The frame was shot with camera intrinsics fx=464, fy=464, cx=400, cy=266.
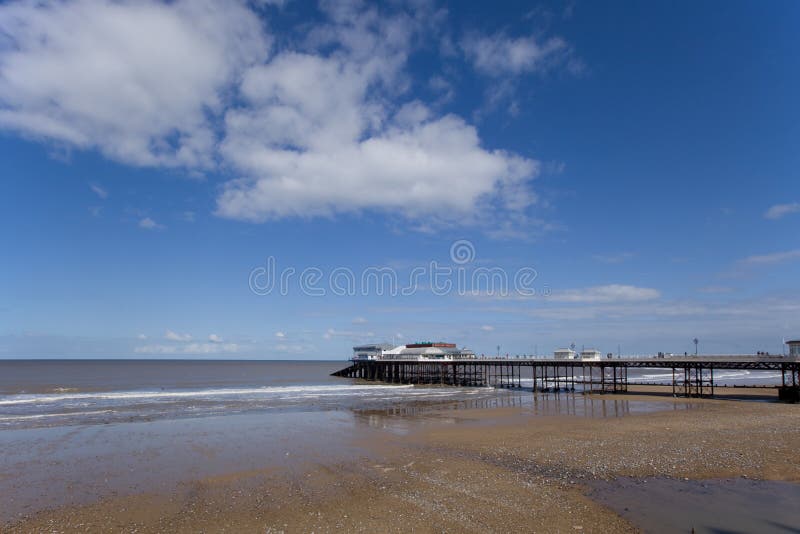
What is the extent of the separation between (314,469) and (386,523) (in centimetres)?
714

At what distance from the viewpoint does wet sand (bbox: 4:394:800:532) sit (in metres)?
13.5

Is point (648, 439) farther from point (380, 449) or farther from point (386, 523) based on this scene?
point (386, 523)

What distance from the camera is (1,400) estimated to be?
160 feet

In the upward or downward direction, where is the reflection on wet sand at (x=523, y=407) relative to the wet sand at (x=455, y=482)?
downward

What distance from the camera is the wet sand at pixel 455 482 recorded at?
1345cm

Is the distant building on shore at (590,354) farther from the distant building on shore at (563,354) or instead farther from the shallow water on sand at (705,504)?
the shallow water on sand at (705,504)

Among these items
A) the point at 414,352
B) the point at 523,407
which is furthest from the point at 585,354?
the point at 414,352

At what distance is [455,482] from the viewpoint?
17125mm

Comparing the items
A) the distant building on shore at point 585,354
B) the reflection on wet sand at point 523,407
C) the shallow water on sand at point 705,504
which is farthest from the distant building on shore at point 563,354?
the shallow water on sand at point 705,504

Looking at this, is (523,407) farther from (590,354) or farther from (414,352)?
(414,352)

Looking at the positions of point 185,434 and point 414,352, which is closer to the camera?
point 185,434

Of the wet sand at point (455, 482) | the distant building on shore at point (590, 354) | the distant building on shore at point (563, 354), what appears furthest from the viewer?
the distant building on shore at point (563, 354)

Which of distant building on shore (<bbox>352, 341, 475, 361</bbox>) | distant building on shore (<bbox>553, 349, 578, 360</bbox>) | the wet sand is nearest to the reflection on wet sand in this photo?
the wet sand

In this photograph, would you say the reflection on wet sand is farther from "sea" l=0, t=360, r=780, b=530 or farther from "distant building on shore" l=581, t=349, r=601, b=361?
"distant building on shore" l=581, t=349, r=601, b=361
